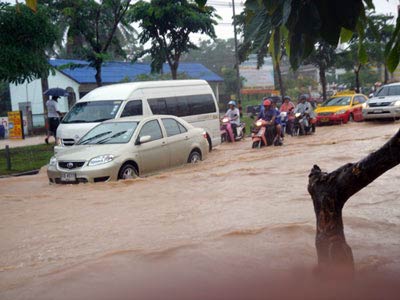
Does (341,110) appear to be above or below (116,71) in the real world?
below

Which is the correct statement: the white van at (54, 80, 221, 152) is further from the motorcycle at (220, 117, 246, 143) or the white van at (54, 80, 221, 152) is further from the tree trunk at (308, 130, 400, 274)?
the tree trunk at (308, 130, 400, 274)

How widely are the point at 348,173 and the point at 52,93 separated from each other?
19281 millimetres

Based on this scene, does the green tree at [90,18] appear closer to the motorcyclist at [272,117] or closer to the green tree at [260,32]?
the motorcyclist at [272,117]

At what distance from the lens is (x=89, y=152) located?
8906 millimetres

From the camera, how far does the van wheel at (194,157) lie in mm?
10836

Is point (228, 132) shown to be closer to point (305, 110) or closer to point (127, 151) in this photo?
point (305, 110)

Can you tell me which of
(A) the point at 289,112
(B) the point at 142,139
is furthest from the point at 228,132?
(B) the point at 142,139

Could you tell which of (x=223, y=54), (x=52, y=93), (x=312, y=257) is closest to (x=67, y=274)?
(x=312, y=257)

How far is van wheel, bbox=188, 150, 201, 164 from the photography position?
10.8m

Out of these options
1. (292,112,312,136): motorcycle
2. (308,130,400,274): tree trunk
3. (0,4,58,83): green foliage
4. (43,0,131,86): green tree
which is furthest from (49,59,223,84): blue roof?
(308,130,400,274): tree trunk

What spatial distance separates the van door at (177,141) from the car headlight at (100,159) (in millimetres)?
1704

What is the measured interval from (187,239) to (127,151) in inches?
150

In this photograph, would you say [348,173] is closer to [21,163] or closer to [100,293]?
[100,293]

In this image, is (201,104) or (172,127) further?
(201,104)
